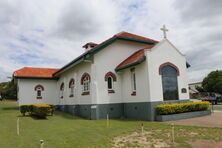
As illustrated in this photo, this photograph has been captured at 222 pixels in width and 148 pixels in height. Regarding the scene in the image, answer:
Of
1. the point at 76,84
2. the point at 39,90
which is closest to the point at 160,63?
the point at 76,84

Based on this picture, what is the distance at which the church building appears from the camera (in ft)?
60.4

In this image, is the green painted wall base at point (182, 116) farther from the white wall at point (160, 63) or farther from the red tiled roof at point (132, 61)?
the red tiled roof at point (132, 61)

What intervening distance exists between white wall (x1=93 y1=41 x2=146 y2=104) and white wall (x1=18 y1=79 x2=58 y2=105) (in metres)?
13.5

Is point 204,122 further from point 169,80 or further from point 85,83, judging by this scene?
point 85,83

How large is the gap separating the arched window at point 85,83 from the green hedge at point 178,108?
23.8 ft

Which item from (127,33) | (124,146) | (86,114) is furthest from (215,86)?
(124,146)

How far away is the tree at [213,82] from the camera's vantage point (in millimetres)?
54562

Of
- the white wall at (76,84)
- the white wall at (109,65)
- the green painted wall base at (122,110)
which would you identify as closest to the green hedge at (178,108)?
the green painted wall base at (122,110)

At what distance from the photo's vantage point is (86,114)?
21.8 m

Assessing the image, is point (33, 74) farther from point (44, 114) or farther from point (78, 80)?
point (44, 114)

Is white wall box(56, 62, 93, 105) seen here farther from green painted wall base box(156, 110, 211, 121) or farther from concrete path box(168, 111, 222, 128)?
concrete path box(168, 111, 222, 128)

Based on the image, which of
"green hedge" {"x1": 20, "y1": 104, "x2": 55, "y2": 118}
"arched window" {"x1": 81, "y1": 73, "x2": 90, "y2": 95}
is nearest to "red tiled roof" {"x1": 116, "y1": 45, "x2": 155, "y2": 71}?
"arched window" {"x1": 81, "y1": 73, "x2": 90, "y2": 95}

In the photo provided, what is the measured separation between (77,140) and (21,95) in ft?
72.2

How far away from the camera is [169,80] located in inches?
761
